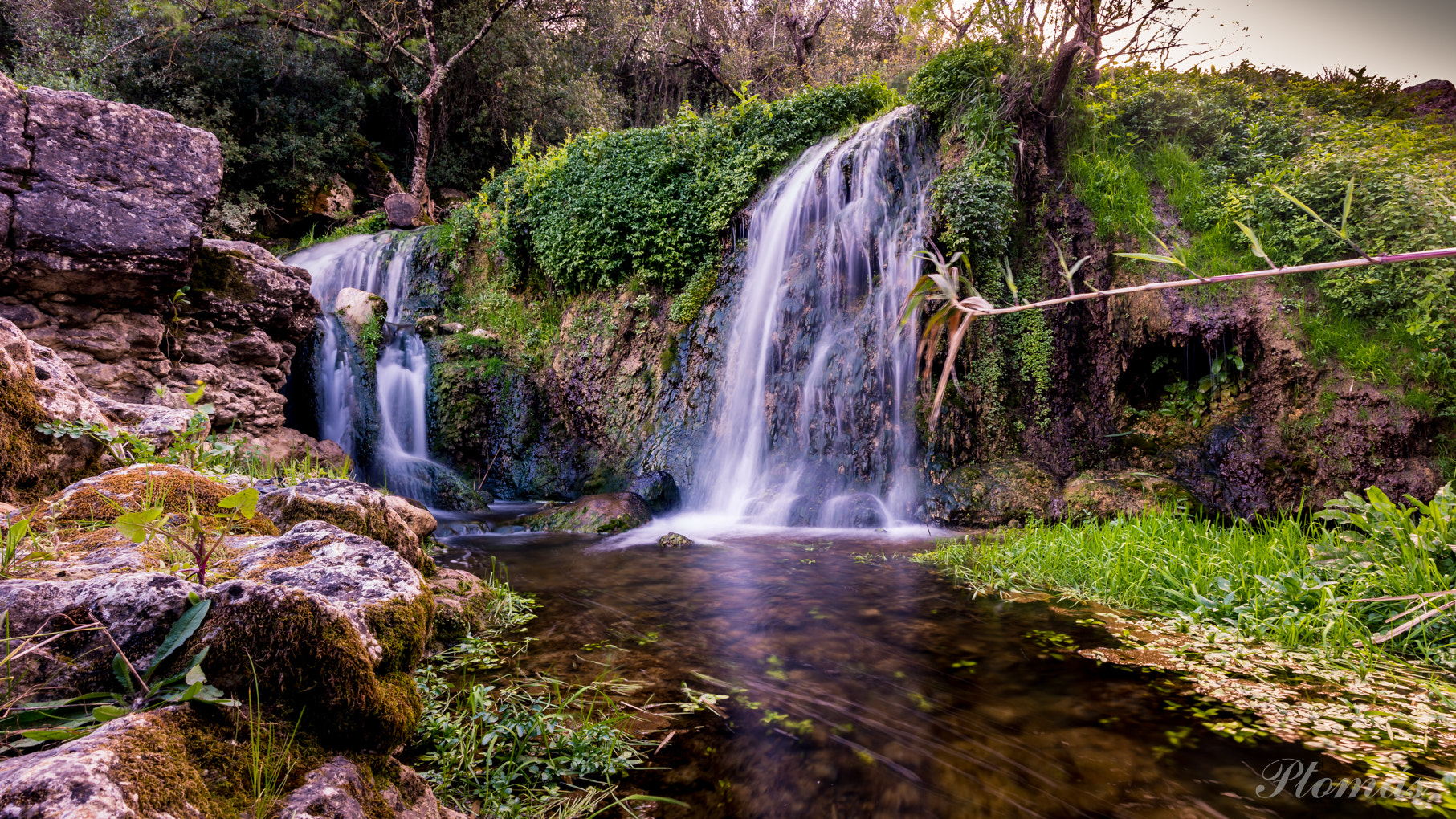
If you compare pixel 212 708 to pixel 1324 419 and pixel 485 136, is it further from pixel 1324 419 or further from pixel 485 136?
pixel 485 136

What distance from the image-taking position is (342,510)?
336 cm

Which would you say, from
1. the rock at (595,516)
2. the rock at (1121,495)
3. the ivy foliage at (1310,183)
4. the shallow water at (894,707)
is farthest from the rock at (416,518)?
the ivy foliage at (1310,183)

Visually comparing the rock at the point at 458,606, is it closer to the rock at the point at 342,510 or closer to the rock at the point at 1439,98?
the rock at the point at 342,510

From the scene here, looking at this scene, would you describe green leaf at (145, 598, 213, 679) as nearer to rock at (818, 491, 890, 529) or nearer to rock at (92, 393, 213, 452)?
rock at (92, 393, 213, 452)

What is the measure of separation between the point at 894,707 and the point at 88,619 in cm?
280

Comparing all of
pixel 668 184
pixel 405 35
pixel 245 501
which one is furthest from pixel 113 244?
pixel 405 35

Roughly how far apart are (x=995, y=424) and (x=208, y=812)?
8584 mm

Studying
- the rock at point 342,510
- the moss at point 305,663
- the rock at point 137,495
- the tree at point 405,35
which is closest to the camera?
the moss at point 305,663

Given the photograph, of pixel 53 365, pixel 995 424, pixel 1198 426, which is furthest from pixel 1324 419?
pixel 53 365

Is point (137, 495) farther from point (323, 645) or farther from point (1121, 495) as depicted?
point (1121, 495)

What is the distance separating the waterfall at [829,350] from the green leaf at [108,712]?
282 inches

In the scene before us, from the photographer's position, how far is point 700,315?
10.3 m

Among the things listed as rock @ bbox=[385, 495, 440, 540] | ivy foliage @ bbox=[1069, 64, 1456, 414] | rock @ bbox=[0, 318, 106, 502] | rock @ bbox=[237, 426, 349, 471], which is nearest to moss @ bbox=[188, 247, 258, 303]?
rock @ bbox=[237, 426, 349, 471]

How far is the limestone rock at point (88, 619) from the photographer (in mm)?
1468
